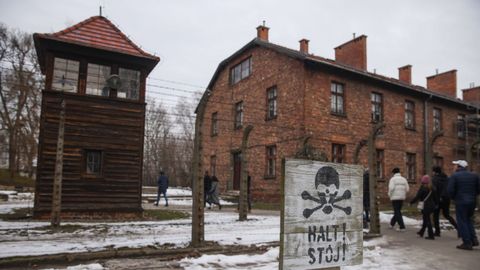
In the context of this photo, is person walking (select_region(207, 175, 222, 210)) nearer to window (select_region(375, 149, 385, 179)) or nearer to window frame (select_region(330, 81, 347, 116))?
window frame (select_region(330, 81, 347, 116))

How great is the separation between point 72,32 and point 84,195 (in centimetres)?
558

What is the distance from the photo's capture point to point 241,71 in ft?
81.1

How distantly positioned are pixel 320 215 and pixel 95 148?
10.9 m

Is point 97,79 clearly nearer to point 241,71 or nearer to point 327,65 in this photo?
point 327,65

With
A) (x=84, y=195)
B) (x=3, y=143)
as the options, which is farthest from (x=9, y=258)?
(x=3, y=143)

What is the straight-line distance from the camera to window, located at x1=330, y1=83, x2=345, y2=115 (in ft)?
65.4

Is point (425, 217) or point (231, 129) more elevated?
point (231, 129)

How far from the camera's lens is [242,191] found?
10.9 meters

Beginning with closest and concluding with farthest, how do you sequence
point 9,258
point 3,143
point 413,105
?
point 9,258 → point 413,105 → point 3,143

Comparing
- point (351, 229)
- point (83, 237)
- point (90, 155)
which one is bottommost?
point (83, 237)

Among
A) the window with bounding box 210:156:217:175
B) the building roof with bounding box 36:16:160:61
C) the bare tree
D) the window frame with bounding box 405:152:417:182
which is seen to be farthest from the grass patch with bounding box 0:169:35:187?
the window frame with bounding box 405:152:417:182

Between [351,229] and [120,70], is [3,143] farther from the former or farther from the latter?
[351,229]

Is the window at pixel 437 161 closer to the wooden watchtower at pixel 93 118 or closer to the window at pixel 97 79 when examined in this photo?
the wooden watchtower at pixel 93 118

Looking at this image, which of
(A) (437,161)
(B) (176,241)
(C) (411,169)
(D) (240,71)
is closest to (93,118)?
(B) (176,241)
